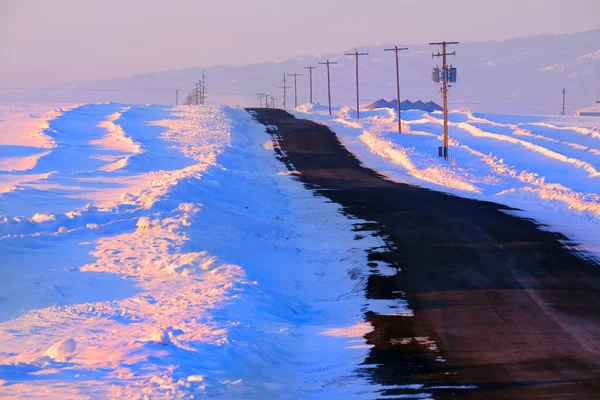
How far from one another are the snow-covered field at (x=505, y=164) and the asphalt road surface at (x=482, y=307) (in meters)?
1.97

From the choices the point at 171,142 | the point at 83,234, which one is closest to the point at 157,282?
the point at 83,234

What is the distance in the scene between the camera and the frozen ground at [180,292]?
8.73m

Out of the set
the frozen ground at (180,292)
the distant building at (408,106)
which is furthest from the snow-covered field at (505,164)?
the distant building at (408,106)

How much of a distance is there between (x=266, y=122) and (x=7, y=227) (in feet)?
173

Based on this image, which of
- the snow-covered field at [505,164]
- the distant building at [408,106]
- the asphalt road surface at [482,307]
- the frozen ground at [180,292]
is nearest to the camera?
the frozen ground at [180,292]

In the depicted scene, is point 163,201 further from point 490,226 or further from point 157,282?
point 490,226

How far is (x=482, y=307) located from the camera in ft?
41.9

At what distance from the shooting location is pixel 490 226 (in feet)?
69.1

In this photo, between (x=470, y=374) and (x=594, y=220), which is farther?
(x=594, y=220)

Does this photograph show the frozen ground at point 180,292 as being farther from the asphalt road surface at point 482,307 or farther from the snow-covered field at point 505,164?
the snow-covered field at point 505,164

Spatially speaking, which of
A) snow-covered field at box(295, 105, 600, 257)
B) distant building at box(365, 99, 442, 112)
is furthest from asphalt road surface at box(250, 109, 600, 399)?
distant building at box(365, 99, 442, 112)

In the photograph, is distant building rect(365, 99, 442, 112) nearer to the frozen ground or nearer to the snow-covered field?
the snow-covered field

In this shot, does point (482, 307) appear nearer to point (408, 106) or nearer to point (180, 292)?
point (180, 292)

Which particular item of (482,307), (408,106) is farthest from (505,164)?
(408,106)
